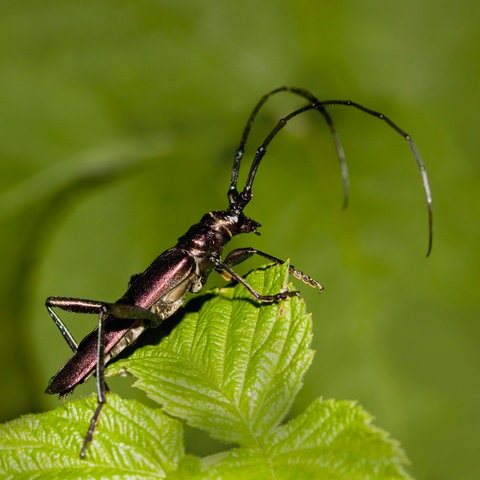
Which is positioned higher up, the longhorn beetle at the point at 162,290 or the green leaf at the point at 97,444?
the longhorn beetle at the point at 162,290

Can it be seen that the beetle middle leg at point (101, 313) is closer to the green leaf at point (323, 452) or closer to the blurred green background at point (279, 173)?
the green leaf at point (323, 452)

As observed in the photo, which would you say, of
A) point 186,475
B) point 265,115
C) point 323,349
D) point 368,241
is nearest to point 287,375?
point 186,475

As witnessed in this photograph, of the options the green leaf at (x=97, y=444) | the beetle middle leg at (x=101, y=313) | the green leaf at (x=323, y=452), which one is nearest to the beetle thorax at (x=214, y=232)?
the beetle middle leg at (x=101, y=313)

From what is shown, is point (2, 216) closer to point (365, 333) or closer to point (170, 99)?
point (170, 99)

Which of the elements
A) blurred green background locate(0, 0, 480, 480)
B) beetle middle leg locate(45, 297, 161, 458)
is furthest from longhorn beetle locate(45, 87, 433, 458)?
blurred green background locate(0, 0, 480, 480)

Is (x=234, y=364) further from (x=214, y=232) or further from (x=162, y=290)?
(x=214, y=232)

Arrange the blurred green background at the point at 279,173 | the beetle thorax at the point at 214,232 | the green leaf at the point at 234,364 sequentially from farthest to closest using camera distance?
the blurred green background at the point at 279,173 < the beetle thorax at the point at 214,232 < the green leaf at the point at 234,364

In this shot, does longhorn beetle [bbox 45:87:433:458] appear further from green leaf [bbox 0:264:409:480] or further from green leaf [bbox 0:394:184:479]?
green leaf [bbox 0:394:184:479]
